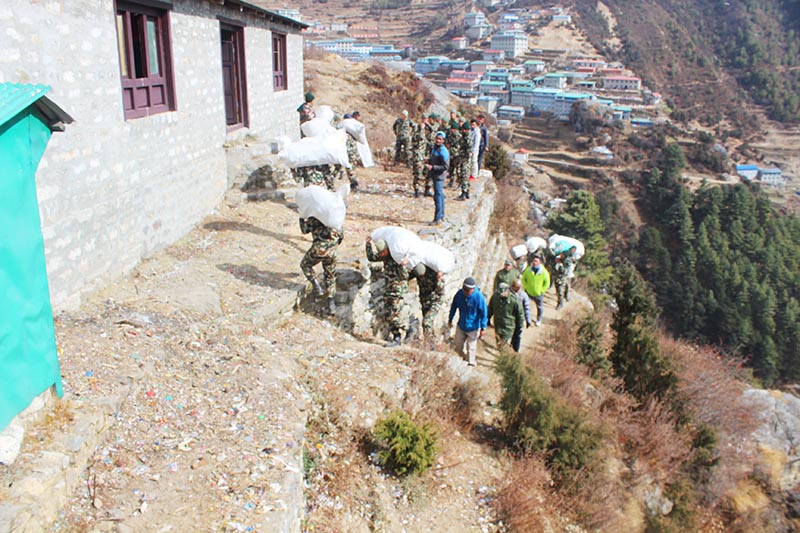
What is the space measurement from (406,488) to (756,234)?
53.7 meters

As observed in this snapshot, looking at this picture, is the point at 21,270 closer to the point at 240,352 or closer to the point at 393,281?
the point at 240,352

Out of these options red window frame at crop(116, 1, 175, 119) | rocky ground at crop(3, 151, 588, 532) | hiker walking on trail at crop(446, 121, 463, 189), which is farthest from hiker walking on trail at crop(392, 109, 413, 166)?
rocky ground at crop(3, 151, 588, 532)

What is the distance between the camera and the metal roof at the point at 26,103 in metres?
3.18

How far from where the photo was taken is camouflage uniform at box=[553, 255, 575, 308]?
12078 millimetres

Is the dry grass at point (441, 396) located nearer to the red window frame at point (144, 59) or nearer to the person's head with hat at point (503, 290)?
the person's head with hat at point (503, 290)

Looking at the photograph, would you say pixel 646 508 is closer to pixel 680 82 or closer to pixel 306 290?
pixel 306 290

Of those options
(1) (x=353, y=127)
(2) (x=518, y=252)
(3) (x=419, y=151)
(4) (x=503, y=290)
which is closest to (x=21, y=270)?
(4) (x=503, y=290)

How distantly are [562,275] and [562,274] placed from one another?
0.02 meters

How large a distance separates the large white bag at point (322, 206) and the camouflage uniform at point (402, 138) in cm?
714

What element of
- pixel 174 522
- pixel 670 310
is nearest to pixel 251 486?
pixel 174 522

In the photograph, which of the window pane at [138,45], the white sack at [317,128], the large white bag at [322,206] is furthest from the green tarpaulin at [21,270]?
the white sack at [317,128]

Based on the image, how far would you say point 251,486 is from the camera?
12.9 feet

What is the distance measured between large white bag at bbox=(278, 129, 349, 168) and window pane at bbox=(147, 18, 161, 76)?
2.13 metres

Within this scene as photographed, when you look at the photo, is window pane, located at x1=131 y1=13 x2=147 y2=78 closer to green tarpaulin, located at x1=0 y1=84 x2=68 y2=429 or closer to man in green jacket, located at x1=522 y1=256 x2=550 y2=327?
green tarpaulin, located at x1=0 y1=84 x2=68 y2=429
